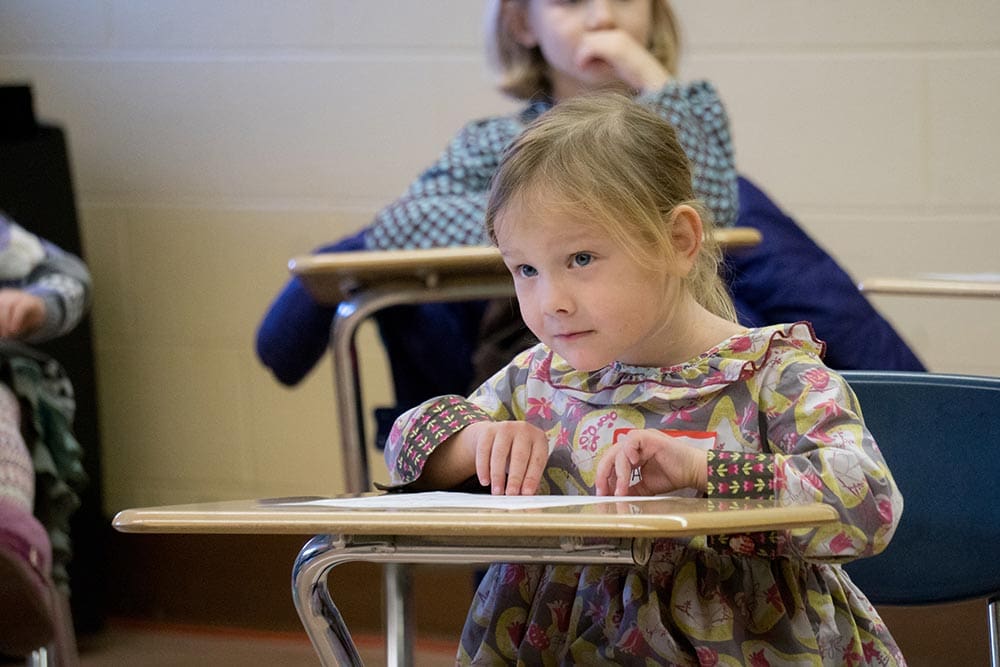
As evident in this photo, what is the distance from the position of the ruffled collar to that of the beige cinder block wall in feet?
5.60

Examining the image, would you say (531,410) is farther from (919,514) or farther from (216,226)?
(216,226)

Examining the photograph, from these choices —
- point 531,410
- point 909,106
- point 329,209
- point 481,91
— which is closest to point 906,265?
point 909,106

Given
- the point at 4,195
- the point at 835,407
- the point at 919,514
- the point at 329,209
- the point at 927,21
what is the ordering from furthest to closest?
the point at 329,209 < the point at 4,195 < the point at 927,21 < the point at 919,514 < the point at 835,407

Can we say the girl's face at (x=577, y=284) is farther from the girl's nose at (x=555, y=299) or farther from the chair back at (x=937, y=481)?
the chair back at (x=937, y=481)

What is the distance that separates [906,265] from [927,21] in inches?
17.9

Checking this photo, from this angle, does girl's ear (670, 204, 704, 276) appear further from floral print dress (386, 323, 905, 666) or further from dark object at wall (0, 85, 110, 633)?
dark object at wall (0, 85, 110, 633)

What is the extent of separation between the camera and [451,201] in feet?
6.83

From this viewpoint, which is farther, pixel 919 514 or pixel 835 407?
pixel 919 514

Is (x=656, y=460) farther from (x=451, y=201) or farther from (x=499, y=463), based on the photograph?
(x=451, y=201)

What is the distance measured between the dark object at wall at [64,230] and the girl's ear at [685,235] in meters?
2.13

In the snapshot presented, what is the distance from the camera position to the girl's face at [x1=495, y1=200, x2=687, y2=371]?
1.10 m

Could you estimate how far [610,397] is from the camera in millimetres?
1195

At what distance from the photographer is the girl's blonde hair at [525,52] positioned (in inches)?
91.8

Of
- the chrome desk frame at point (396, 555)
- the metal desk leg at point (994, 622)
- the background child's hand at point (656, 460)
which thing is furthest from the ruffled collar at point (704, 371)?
the metal desk leg at point (994, 622)
